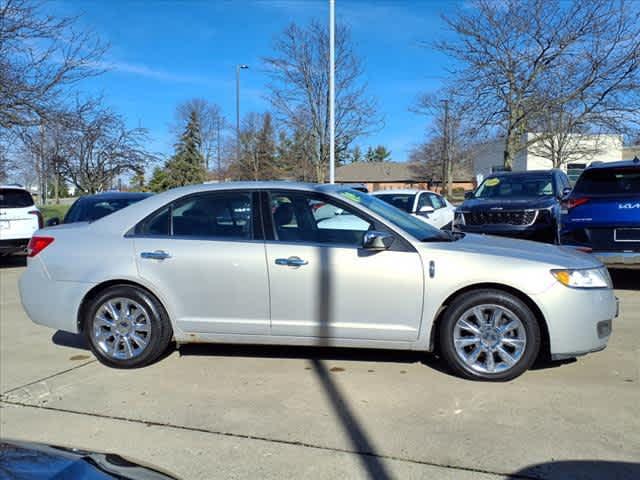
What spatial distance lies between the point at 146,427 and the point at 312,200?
2234 mm

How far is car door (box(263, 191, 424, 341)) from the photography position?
4414 mm

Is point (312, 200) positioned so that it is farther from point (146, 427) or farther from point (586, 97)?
point (586, 97)

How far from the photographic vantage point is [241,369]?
489cm

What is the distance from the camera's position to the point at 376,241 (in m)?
4.34

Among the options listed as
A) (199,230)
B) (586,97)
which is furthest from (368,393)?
(586,97)

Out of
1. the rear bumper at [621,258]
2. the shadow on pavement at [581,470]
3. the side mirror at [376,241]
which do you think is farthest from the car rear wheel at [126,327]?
the rear bumper at [621,258]

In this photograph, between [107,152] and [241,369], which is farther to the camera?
[107,152]

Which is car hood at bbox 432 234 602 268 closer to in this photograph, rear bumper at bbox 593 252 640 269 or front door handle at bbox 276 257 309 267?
front door handle at bbox 276 257 309 267

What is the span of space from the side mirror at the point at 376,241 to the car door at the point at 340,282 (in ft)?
0.24

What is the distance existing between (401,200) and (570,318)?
28.9 feet

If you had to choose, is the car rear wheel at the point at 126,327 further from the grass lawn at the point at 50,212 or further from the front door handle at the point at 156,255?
the grass lawn at the point at 50,212

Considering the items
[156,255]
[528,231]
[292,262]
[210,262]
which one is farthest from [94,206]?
[528,231]

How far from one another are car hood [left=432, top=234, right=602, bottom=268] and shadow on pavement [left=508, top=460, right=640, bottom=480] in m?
1.58

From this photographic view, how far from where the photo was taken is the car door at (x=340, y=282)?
4414 millimetres
